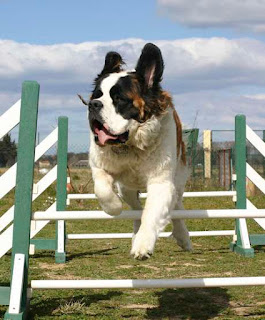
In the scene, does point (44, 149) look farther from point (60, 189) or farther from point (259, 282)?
point (259, 282)

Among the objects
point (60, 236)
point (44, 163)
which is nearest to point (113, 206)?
point (60, 236)

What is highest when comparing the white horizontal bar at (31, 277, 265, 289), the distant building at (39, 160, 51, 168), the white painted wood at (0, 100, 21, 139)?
the white painted wood at (0, 100, 21, 139)

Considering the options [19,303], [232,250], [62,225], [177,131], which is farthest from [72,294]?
[232,250]

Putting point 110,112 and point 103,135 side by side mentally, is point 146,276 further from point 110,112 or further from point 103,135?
point 110,112

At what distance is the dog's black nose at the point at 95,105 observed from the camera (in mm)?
3939

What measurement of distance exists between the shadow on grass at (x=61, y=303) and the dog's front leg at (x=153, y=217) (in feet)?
3.44

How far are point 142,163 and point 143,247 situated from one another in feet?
2.85

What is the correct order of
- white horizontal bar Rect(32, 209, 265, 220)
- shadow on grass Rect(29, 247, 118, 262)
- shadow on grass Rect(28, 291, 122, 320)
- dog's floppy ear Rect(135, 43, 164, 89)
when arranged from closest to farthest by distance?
1. white horizontal bar Rect(32, 209, 265, 220)
2. dog's floppy ear Rect(135, 43, 164, 89)
3. shadow on grass Rect(28, 291, 122, 320)
4. shadow on grass Rect(29, 247, 118, 262)

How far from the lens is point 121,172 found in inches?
176

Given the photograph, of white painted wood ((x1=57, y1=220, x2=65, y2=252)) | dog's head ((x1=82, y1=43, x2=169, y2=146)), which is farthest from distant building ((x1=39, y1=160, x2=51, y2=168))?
dog's head ((x1=82, y1=43, x2=169, y2=146))

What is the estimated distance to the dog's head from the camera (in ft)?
13.2

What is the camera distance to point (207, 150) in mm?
19531

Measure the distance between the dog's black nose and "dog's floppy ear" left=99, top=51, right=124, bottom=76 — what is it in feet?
1.97

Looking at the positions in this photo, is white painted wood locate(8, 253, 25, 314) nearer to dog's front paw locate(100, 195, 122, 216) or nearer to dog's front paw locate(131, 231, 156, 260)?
dog's front paw locate(100, 195, 122, 216)
